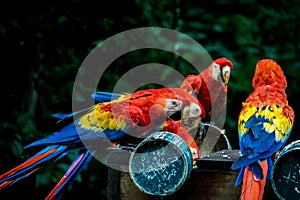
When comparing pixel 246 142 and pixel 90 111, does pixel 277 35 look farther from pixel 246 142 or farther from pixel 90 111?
pixel 246 142

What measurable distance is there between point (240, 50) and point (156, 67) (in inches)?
21.8

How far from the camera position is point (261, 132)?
1460 mm

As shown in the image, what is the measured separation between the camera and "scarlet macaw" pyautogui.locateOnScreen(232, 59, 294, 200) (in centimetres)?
130

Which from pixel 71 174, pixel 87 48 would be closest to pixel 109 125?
pixel 71 174

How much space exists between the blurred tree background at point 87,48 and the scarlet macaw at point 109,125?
567mm

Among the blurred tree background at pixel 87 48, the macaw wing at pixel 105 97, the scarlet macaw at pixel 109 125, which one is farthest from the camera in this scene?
the blurred tree background at pixel 87 48

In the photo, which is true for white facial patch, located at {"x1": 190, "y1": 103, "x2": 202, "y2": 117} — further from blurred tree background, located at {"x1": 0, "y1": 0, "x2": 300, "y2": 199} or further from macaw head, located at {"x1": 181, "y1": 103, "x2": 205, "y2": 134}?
blurred tree background, located at {"x1": 0, "y1": 0, "x2": 300, "y2": 199}

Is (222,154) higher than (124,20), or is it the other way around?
(124,20)

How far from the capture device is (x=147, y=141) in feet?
4.17

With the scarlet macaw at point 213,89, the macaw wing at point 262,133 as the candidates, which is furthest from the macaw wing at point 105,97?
the macaw wing at point 262,133

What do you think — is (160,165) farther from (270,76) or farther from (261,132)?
(270,76)

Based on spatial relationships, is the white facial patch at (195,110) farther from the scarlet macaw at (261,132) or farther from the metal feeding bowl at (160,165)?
the metal feeding bowl at (160,165)

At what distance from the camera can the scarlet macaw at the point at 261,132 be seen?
4.27 feet

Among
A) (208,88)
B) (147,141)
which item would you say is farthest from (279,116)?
(208,88)
